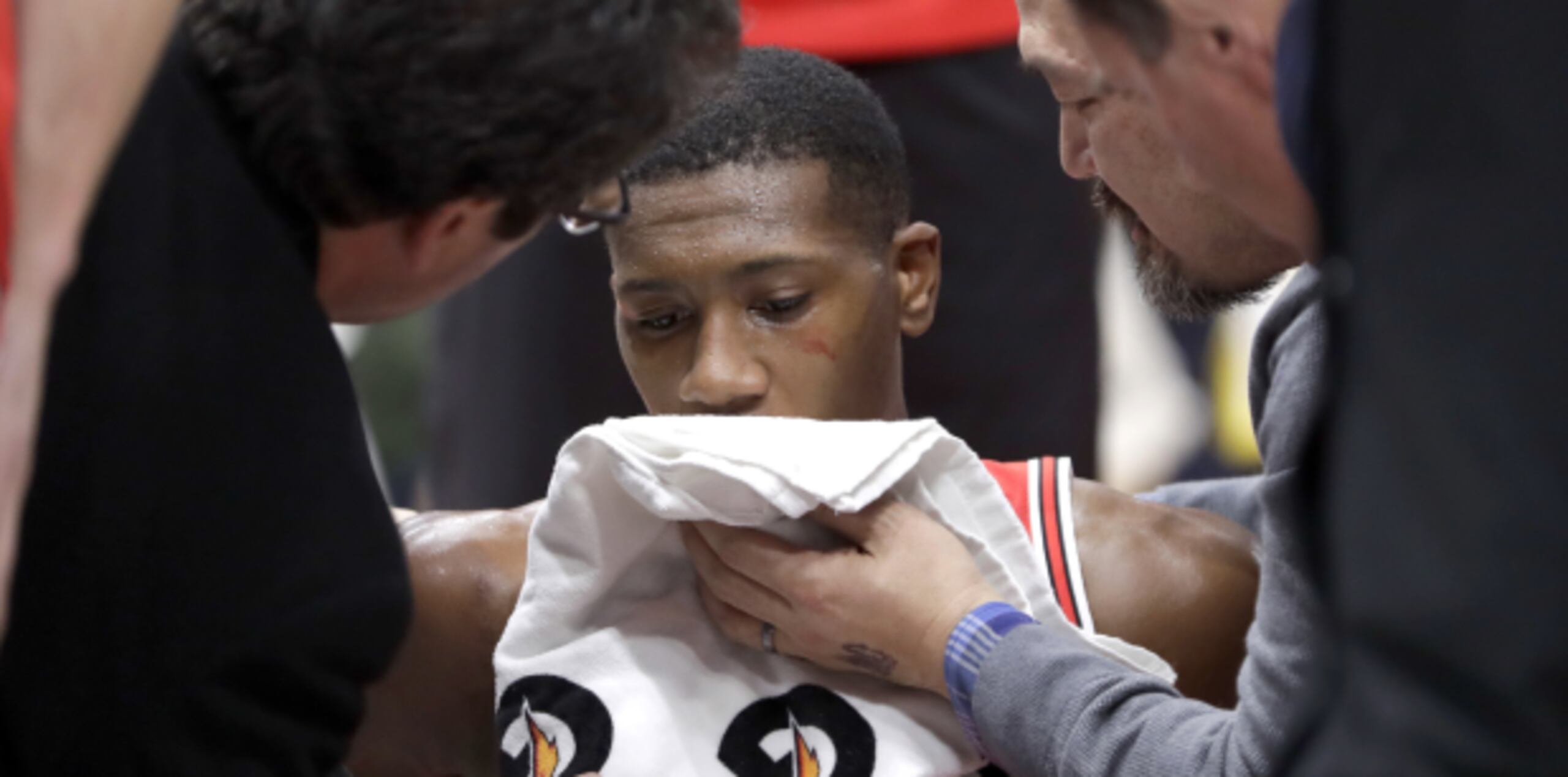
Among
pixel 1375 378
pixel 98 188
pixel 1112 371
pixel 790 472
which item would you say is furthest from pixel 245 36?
pixel 1112 371

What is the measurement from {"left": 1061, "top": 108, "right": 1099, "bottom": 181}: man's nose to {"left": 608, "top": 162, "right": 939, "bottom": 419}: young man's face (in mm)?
216

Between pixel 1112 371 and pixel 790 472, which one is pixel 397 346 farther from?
pixel 790 472

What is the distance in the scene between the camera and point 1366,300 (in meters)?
0.57

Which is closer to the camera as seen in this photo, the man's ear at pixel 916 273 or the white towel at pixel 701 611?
the white towel at pixel 701 611

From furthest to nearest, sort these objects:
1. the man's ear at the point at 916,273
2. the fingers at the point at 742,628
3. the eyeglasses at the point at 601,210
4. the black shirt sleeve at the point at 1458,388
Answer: the man's ear at the point at 916,273 → the fingers at the point at 742,628 → the eyeglasses at the point at 601,210 → the black shirt sleeve at the point at 1458,388

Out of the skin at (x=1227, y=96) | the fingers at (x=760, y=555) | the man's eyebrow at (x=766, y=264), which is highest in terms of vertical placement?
the skin at (x=1227, y=96)

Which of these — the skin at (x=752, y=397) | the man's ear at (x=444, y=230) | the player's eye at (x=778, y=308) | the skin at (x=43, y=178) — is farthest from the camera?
the player's eye at (x=778, y=308)

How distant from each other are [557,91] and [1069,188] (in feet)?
4.82

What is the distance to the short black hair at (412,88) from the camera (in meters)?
0.83

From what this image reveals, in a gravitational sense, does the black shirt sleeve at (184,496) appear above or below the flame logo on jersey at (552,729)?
above

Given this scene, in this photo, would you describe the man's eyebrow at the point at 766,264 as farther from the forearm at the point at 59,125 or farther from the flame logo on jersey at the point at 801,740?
the forearm at the point at 59,125

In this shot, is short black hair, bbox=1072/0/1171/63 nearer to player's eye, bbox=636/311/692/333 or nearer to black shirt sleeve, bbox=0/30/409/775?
black shirt sleeve, bbox=0/30/409/775

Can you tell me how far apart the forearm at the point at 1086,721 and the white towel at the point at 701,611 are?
9cm

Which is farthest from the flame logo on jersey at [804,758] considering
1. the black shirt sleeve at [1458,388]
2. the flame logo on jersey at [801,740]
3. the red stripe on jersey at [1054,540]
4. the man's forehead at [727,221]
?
the black shirt sleeve at [1458,388]
